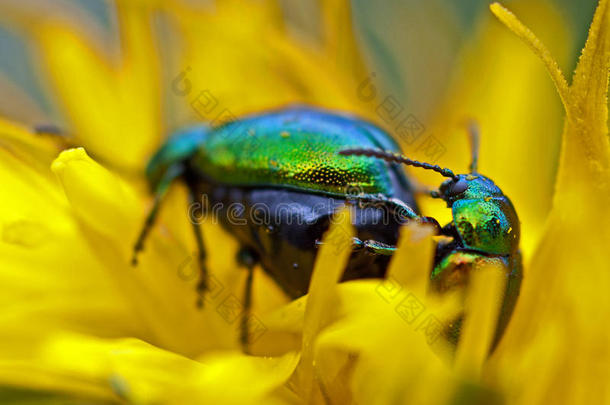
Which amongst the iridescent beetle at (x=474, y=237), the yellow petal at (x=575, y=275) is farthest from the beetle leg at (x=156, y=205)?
the yellow petal at (x=575, y=275)

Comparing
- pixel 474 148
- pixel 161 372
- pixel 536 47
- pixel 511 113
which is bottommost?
pixel 161 372

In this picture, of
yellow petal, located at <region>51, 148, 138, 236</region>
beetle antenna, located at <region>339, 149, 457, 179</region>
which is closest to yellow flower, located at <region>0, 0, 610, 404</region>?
yellow petal, located at <region>51, 148, 138, 236</region>

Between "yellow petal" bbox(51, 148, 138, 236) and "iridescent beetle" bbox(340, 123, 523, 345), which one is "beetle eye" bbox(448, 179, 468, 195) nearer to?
"iridescent beetle" bbox(340, 123, 523, 345)

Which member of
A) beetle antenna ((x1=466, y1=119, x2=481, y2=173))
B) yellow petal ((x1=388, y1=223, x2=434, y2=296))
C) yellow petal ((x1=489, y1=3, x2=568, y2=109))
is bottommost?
yellow petal ((x1=388, y1=223, x2=434, y2=296))

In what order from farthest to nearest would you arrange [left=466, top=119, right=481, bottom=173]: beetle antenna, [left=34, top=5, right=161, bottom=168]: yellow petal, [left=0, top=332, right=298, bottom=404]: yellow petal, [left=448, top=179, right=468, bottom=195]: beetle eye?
1. [left=34, top=5, right=161, bottom=168]: yellow petal
2. [left=466, top=119, right=481, bottom=173]: beetle antenna
3. [left=448, top=179, right=468, bottom=195]: beetle eye
4. [left=0, top=332, right=298, bottom=404]: yellow petal

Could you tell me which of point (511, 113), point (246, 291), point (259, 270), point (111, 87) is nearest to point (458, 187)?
point (246, 291)

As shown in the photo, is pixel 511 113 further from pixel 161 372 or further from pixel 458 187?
pixel 161 372

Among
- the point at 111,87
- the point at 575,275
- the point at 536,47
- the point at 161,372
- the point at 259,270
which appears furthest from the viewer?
the point at 111,87
